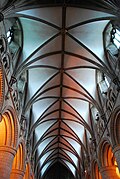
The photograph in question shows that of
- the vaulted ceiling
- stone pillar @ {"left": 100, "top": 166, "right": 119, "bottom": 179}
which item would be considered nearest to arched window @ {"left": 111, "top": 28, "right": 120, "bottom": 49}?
the vaulted ceiling

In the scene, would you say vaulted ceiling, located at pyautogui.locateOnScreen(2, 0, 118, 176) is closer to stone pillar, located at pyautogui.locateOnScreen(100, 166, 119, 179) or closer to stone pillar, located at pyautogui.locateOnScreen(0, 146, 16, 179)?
stone pillar, located at pyautogui.locateOnScreen(0, 146, 16, 179)

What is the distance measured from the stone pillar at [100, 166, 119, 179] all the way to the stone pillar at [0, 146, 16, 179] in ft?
24.2

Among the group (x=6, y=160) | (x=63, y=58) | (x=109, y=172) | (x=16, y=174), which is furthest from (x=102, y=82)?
(x=16, y=174)

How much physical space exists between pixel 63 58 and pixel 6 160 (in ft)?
27.8

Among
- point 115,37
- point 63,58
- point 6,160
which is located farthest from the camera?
point 63,58

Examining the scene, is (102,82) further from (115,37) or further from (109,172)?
(109,172)

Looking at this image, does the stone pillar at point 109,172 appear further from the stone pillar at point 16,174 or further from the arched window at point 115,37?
the arched window at point 115,37

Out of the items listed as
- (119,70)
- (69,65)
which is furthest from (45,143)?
(119,70)

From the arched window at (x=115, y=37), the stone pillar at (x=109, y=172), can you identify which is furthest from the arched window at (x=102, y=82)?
the stone pillar at (x=109, y=172)

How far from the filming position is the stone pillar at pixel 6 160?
35.6 ft

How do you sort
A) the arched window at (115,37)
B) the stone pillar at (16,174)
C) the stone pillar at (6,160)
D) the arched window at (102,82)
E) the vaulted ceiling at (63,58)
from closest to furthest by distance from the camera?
the stone pillar at (6,160) < the vaulted ceiling at (63,58) < the arched window at (115,37) < the stone pillar at (16,174) < the arched window at (102,82)

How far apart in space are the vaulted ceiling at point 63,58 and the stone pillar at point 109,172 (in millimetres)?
4580

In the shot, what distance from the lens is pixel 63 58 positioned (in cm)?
1543

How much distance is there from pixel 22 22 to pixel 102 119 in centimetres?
927
